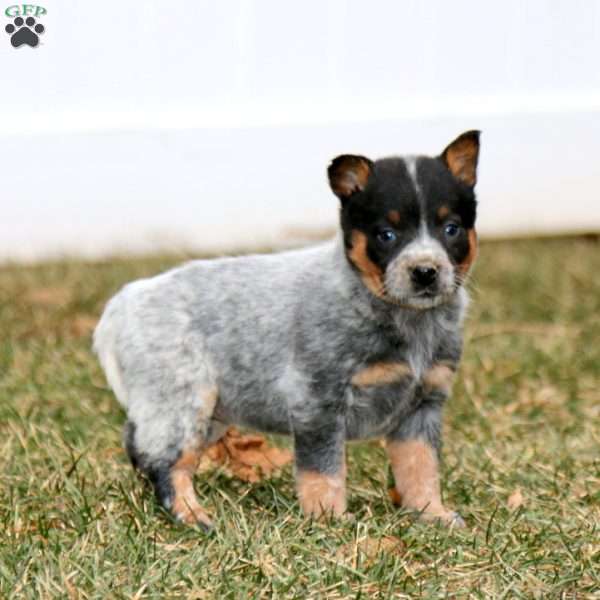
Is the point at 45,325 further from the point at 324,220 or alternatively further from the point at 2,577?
the point at 2,577

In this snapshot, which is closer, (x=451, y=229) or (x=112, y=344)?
(x=451, y=229)

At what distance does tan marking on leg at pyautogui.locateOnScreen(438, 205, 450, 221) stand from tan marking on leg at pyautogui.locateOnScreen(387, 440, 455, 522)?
805 mm

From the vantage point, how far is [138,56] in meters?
7.91

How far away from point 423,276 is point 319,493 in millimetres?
749

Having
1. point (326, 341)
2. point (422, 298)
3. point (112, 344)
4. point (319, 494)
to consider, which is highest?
point (422, 298)

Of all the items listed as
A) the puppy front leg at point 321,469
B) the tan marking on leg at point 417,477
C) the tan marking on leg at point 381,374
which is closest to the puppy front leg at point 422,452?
the tan marking on leg at point 417,477

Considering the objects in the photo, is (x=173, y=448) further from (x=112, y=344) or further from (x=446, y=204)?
(x=446, y=204)

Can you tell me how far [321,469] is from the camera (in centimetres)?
407

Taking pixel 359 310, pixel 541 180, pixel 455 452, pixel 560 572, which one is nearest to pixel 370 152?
pixel 541 180

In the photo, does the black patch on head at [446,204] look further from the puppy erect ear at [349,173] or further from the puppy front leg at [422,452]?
the puppy front leg at [422,452]

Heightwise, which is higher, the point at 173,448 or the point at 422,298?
the point at 422,298

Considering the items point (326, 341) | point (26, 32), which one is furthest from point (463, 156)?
point (26, 32)

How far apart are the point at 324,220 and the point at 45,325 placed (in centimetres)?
227

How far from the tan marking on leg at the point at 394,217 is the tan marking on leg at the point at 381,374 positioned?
0.48m
